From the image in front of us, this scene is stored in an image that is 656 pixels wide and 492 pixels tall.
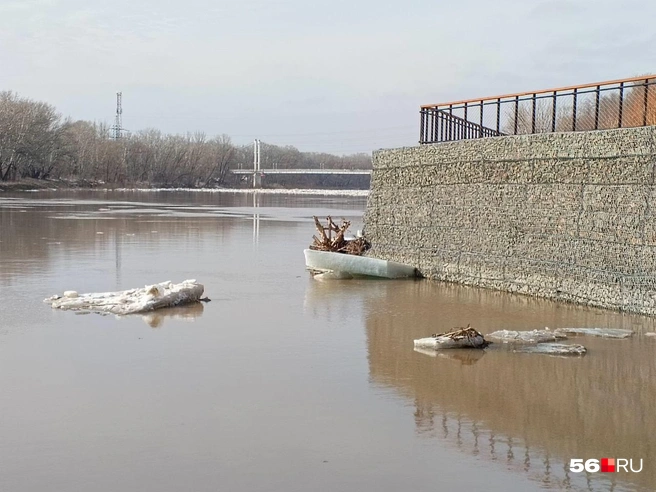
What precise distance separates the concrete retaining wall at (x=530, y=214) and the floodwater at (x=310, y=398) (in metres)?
0.76

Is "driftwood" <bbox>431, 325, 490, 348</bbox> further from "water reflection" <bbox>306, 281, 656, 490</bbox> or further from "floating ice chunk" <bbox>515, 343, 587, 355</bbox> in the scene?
"floating ice chunk" <bbox>515, 343, 587, 355</bbox>

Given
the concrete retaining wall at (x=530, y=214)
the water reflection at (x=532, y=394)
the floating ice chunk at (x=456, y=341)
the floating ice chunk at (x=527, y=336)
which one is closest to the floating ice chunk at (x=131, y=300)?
the water reflection at (x=532, y=394)

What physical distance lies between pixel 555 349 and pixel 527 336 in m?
0.76

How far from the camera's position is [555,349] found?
39.4ft

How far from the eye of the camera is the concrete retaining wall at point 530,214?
14.6 m

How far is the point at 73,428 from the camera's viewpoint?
8234 mm

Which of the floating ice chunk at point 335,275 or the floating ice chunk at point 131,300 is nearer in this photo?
the floating ice chunk at point 131,300

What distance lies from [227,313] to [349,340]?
2947mm

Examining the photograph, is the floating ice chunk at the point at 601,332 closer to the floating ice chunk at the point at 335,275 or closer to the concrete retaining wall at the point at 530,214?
the concrete retaining wall at the point at 530,214

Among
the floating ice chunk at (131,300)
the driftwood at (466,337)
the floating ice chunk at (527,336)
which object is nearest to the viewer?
the driftwood at (466,337)

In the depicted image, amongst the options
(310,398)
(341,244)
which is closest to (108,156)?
(341,244)

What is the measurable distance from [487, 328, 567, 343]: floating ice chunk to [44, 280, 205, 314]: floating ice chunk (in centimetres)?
Result: 565

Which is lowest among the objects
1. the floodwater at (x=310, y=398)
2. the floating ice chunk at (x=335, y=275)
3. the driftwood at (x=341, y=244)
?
the floodwater at (x=310, y=398)

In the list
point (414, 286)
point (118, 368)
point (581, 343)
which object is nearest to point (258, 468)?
point (118, 368)
